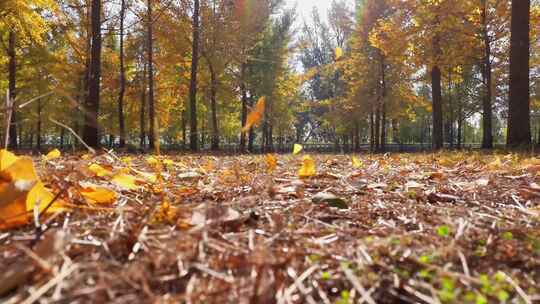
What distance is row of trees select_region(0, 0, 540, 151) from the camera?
924 cm

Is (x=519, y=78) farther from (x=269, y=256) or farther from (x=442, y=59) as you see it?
(x=269, y=256)

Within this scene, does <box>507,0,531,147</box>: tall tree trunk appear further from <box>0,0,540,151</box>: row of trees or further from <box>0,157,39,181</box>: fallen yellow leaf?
<box>0,157,39,181</box>: fallen yellow leaf

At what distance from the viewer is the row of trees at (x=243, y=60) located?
9.24 meters

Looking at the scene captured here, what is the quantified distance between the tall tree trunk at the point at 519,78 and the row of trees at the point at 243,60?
0.06 feet

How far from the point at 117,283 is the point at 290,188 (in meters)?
1.05

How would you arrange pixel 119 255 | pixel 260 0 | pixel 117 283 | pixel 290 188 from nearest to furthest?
pixel 117 283 < pixel 119 255 < pixel 290 188 < pixel 260 0

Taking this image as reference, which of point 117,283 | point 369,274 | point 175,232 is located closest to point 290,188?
point 175,232

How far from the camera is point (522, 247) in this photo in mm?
877

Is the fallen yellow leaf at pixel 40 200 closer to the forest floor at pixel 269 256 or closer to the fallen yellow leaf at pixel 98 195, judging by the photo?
the forest floor at pixel 269 256

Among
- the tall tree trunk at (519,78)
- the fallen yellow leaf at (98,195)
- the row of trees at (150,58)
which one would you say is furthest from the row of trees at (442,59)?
the fallen yellow leaf at (98,195)

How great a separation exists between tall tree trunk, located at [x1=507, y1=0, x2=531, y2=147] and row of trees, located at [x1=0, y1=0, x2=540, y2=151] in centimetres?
2

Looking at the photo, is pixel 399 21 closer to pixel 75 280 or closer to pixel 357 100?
pixel 357 100

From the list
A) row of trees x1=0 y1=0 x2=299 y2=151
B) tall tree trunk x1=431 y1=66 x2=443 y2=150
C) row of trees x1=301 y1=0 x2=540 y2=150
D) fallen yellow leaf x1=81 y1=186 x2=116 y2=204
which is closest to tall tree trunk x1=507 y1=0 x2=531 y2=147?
row of trees x1=301 y1=0 x2=540 y2=150

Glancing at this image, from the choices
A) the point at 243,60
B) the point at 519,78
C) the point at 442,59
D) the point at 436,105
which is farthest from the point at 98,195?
the point at 436,105
